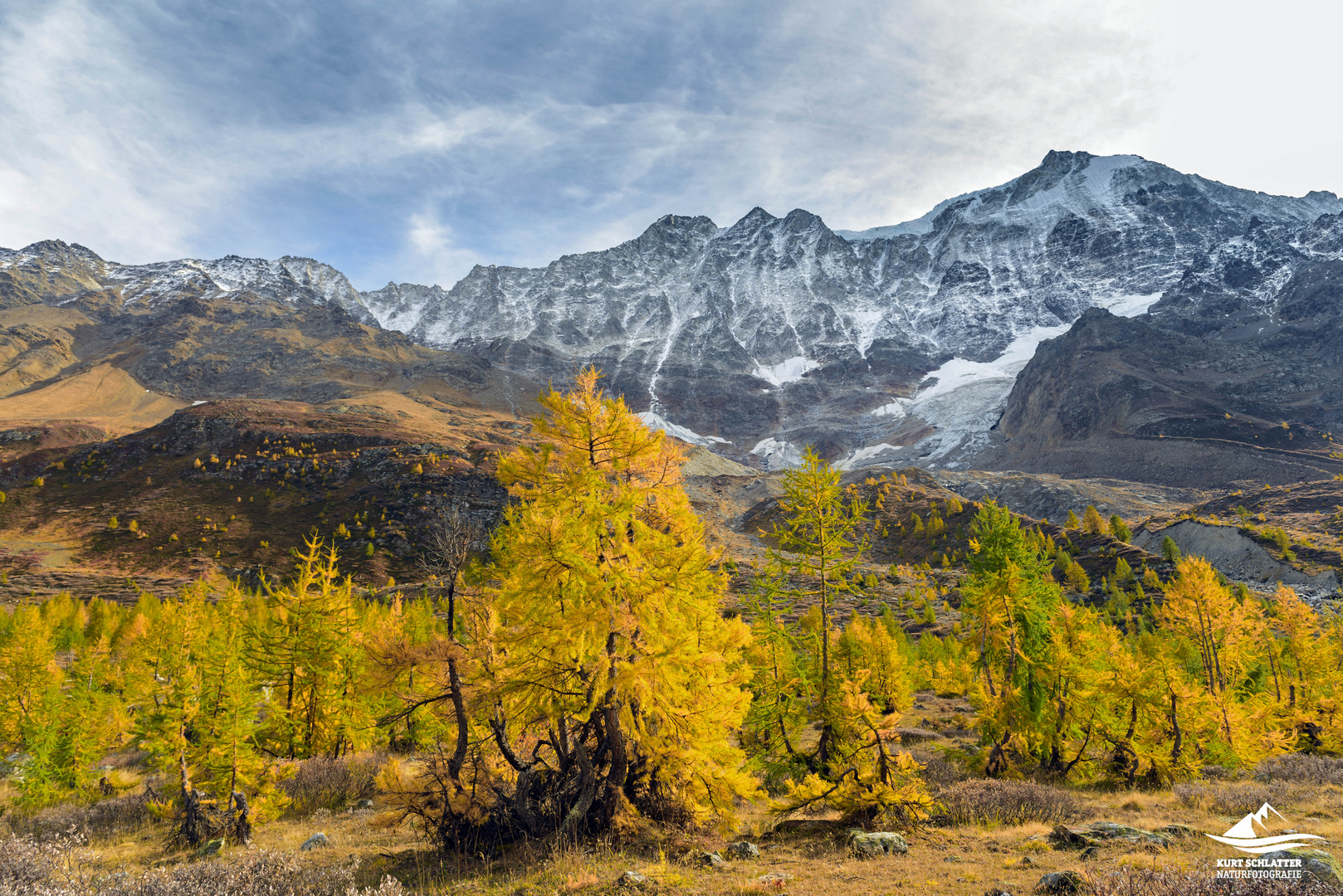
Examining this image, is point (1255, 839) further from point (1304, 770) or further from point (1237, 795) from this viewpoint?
point (1304, 770)

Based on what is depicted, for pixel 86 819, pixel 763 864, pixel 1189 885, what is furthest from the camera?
pixel 86 819

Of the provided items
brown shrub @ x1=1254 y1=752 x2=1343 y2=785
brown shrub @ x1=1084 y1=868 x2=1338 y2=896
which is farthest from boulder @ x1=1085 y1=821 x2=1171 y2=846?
brown shrub @ x1=1254 y1=752 x2=1343 y2=785

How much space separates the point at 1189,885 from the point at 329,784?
Result: 2187 cm

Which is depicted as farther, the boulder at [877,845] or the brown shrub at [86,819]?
the brown shrub at [86,819]

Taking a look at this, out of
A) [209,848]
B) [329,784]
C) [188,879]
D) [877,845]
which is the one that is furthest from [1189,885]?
[329,784]

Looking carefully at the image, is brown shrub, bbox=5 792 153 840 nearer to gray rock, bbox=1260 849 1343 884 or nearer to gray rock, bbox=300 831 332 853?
gray rock, bbox=300 831 332 853

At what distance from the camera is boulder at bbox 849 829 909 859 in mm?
10672

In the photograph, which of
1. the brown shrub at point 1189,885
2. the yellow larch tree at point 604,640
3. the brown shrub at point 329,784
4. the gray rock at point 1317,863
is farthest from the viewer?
the brown shrub at point 329,784

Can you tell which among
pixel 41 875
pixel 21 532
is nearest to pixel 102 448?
pixel 21 532

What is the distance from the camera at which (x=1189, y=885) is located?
21.3 feet

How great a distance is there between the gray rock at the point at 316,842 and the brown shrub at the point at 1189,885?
586 inches

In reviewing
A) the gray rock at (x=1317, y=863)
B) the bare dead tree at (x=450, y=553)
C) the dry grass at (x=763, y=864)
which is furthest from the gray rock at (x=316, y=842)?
the gray rock at (x=1317, y=863)

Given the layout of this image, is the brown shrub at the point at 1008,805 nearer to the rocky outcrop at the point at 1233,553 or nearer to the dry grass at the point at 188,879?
the dry grass at the point at 188,879

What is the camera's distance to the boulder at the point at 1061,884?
769 centimetres
